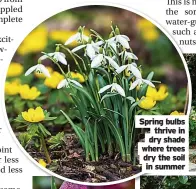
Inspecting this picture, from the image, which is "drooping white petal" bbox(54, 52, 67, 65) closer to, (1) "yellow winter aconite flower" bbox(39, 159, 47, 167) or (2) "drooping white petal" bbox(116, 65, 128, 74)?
(2) "drooping white petal" bbox(116, 65, 128, 74)

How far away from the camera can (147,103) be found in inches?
54.8

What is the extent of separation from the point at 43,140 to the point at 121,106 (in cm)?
20

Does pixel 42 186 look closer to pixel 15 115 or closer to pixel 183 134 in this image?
pixel 15 115

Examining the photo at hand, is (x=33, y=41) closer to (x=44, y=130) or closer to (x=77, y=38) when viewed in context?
(x=77, y=38)

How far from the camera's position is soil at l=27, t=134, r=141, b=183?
1396 mm

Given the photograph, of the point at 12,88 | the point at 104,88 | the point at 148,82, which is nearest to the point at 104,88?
the point at 104,88

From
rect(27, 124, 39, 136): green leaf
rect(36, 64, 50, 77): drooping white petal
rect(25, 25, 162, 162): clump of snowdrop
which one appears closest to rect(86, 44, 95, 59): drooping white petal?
rect(25, 25, 162, 162): clump of snowdrop

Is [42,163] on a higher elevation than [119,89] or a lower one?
lower

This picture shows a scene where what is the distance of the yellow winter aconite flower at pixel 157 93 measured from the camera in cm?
A: 140

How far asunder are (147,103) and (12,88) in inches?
12.6

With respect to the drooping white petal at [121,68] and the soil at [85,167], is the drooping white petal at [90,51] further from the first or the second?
the soil at [85,167]

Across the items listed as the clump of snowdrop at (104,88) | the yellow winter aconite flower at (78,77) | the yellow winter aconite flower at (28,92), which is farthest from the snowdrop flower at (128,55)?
the yellow winter aconite flower at (28,92)

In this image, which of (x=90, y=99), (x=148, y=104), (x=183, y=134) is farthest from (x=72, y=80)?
(x=183, y=134)

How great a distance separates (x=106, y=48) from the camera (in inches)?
54.7
